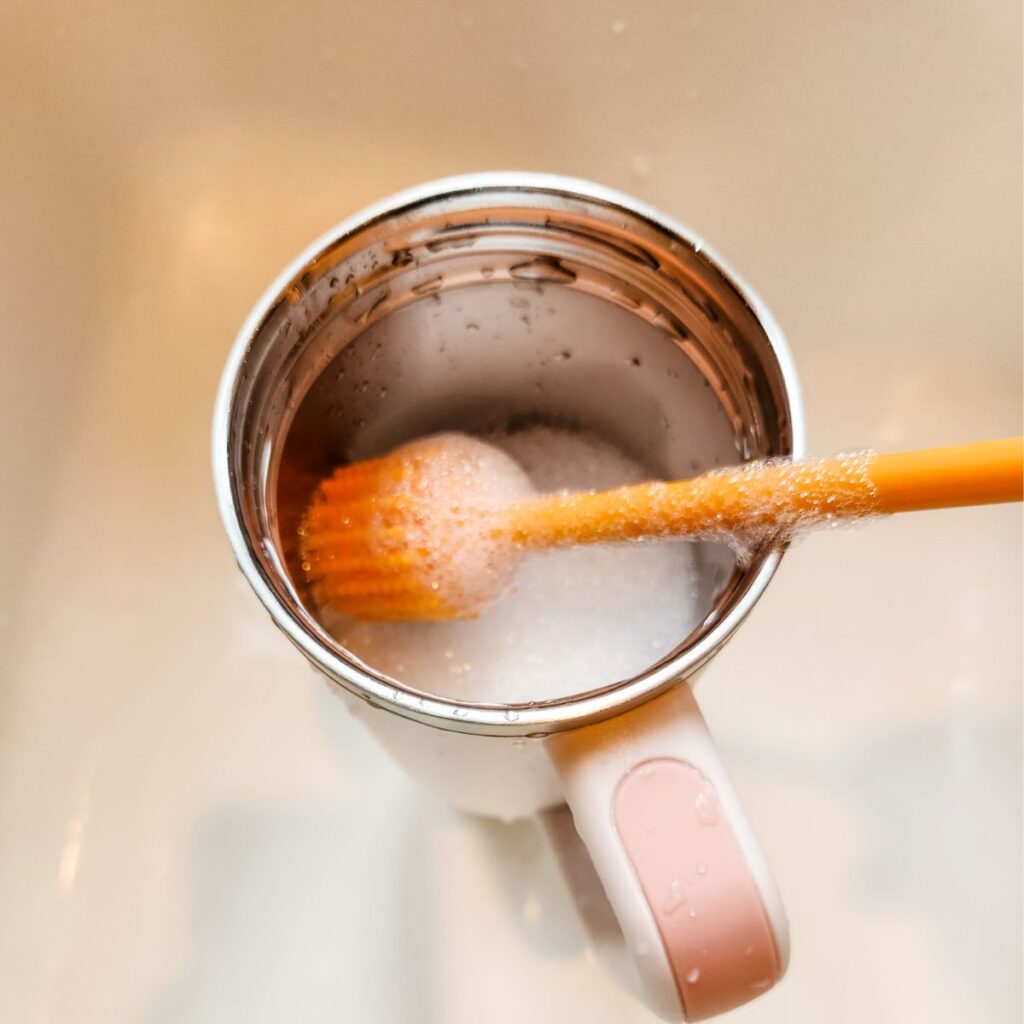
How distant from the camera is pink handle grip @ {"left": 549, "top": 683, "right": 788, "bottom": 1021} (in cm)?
30

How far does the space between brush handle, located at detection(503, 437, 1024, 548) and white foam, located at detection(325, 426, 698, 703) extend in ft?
0.32

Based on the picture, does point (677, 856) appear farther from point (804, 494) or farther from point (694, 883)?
point (804, 494)

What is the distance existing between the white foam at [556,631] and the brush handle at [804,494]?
10cm

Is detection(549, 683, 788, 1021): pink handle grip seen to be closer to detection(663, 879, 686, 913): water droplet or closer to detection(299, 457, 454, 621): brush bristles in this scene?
detection(663, 879, 686, 913): water droplet

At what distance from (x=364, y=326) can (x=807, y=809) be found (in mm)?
377

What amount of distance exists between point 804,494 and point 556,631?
0.64 feet

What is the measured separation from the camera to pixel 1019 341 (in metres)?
0.63

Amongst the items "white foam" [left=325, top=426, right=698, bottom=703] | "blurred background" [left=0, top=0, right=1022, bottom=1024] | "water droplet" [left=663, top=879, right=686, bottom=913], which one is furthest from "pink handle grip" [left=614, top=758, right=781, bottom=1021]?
"blurred background" [left=0, top=0, right=1022, bottom=1024]

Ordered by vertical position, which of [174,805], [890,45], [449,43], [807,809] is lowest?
[807,809]

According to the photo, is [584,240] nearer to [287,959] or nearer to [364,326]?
[364,326]

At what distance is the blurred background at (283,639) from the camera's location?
520 millimetres

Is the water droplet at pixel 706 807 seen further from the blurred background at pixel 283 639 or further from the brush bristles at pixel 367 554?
the blurred background at pixel 283 639

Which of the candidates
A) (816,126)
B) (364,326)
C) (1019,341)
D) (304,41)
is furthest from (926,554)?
(304,41)

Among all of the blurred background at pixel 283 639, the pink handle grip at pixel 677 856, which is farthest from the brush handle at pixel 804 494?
the blurred background at pixel 283 639
